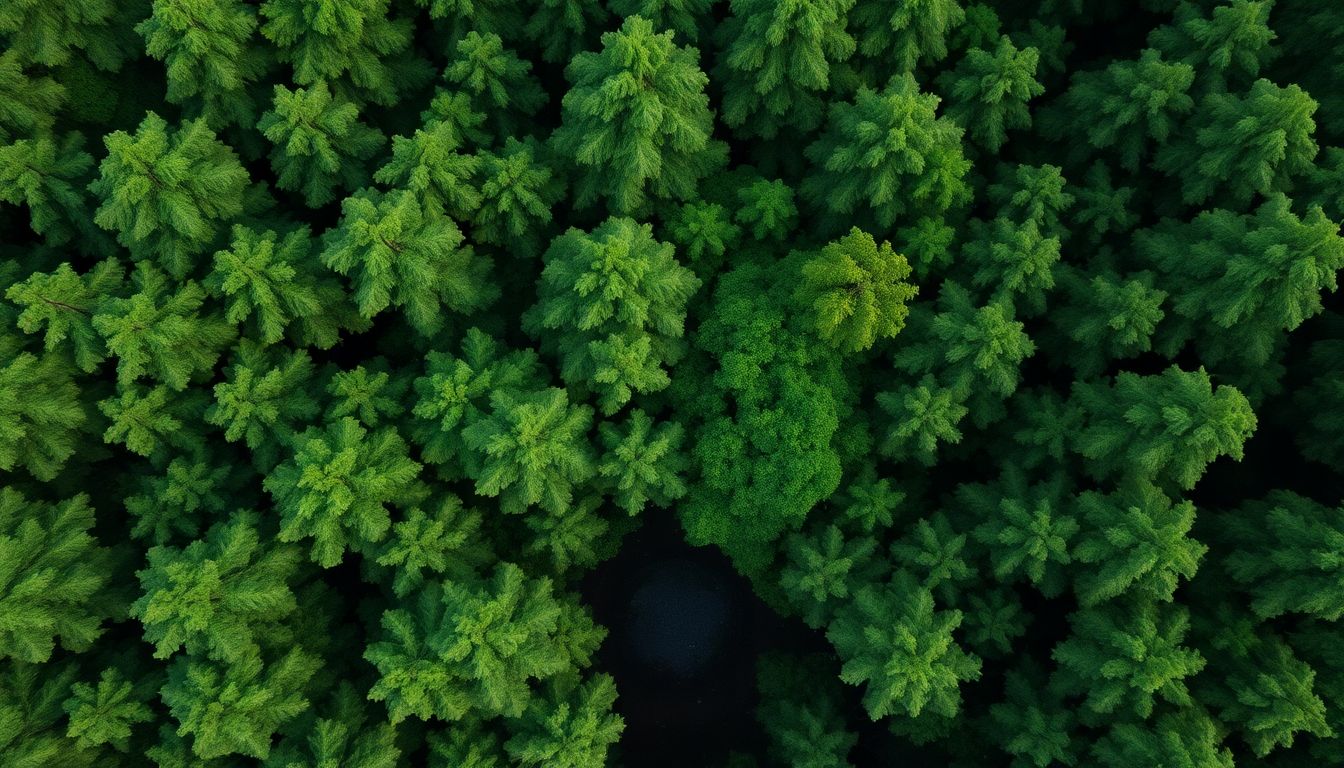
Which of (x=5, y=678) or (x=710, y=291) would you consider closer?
(x=5, y=678)

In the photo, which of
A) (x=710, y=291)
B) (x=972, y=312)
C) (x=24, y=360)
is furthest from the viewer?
(x=710, y=291)

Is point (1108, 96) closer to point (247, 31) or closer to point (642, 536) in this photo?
point (642, 536)

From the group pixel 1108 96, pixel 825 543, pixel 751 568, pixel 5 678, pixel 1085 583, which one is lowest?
pixel 5 678

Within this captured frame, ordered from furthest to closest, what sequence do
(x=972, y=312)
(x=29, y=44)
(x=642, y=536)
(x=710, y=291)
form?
(x=642, y=536), (x=710, y=291), (x=972, y=312), (x=29, y=44)

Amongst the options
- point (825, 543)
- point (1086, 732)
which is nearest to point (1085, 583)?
point (1086, 732)

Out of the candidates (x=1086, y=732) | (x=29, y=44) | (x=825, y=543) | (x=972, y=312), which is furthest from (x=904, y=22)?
(x=29, y=44)

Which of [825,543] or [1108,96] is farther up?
[1108,96]
